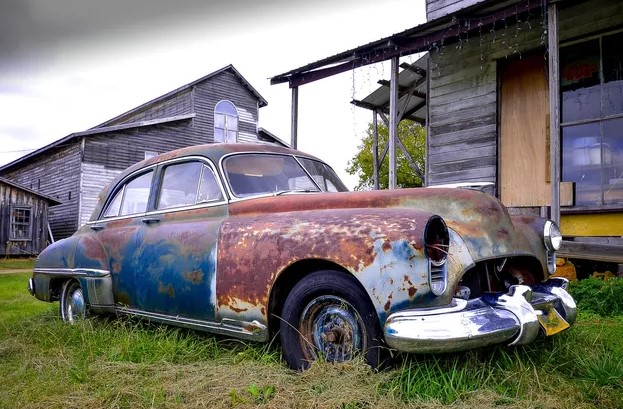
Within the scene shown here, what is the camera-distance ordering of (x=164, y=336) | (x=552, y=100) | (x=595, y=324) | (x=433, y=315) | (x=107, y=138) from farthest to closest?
(x=107, y=138) → (x=552, y=100) → (x=595, y=324) → (x=164, y=336) → (x=433, y=315)

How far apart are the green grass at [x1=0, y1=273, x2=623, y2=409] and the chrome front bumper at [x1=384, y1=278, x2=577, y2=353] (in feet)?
0.86

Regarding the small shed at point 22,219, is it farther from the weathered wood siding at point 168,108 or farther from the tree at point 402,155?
the tree at point 402,155

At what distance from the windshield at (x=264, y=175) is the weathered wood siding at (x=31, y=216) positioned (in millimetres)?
18047

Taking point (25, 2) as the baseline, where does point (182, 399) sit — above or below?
below

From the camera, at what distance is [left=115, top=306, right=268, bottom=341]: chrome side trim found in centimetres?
324

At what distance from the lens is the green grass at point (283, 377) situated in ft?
8.68

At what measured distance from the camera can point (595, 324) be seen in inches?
172

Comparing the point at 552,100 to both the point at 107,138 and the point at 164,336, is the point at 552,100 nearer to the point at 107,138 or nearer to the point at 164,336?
the point at 164,336

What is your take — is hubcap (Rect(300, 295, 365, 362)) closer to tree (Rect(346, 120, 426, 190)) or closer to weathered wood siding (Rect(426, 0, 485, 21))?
weathered wood siding (Rect(426, 0, 485, 21))

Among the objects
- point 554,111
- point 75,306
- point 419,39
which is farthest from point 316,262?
point 419,39

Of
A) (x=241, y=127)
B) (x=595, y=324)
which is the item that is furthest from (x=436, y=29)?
(x=241, y=127)

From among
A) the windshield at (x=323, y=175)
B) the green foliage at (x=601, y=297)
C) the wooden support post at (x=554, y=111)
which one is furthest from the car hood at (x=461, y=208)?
the wooden support post at (x=554, y=111)

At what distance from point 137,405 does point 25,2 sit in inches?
103

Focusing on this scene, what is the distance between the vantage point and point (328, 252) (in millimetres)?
2889
